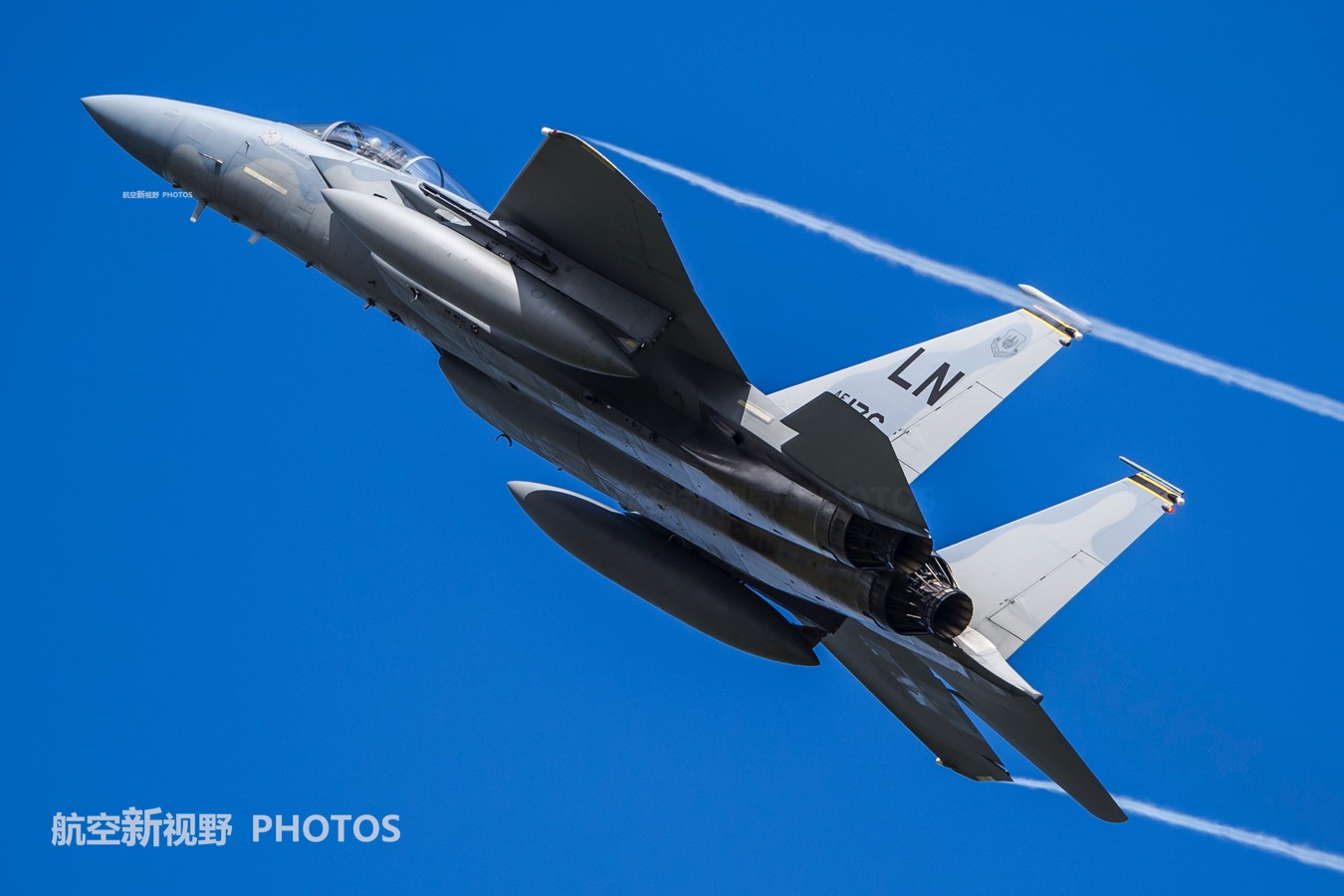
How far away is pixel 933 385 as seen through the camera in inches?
512

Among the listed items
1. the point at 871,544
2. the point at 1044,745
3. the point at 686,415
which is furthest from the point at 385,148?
the point at 1044,745

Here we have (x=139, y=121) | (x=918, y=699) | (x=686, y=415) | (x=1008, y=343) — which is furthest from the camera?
(x=918, y=699)

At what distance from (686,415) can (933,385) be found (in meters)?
2.43

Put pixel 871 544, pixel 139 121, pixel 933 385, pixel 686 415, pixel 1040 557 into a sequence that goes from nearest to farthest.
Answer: pixel 871 544 < pixel 686 415 < pixel 933 385 < pixel 1040 557 < pixel 139 121

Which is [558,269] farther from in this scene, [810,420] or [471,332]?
[810,420]

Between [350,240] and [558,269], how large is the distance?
264 cm

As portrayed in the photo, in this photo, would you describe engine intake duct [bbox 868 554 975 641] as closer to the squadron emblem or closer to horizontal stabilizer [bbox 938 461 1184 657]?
horizontal stabilizer [bbox 938 461 1184 657]

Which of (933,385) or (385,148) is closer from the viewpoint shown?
(933,385)

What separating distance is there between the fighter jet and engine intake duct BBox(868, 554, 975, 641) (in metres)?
0.02

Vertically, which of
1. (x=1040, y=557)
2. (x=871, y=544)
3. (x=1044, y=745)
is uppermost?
(x=1040, y=557)

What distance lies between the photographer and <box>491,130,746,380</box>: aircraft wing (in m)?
11.0

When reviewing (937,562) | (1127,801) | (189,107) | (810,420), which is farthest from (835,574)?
(189,107)

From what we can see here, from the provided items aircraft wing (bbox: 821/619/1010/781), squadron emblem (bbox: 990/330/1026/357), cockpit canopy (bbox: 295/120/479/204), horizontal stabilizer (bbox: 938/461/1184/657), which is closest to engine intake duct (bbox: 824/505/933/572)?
horizontal stabilizer (bbox: 938/461/1184/657)

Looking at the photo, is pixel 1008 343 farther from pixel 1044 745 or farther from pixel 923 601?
pixel 1044 745
